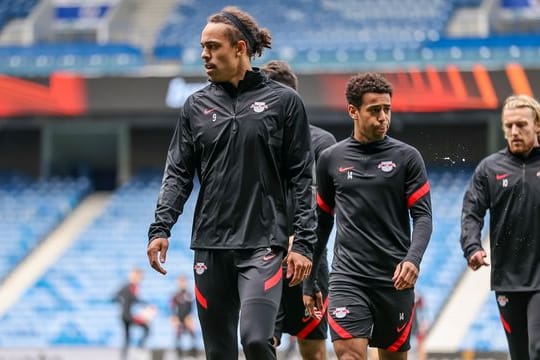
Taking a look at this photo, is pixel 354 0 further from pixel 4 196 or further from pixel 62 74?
pixel 4 196

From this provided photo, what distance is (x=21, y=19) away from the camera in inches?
1163

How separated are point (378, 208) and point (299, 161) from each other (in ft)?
2.99

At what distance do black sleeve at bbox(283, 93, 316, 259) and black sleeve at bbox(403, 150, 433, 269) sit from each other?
2.82 ft

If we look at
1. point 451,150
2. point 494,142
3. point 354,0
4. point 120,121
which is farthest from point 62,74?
point 451,150

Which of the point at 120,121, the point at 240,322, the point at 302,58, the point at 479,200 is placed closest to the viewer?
the point at 240,322

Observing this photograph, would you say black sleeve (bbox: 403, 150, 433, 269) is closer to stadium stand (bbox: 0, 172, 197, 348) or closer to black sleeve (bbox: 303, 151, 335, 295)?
black sleeve (bbox: 303, 151, 335, 295)

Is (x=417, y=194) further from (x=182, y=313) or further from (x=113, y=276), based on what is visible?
(x=113, y=276)

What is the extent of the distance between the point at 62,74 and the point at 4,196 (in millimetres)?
4163

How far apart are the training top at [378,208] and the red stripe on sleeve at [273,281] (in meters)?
0.95

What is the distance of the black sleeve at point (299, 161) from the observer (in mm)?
6684

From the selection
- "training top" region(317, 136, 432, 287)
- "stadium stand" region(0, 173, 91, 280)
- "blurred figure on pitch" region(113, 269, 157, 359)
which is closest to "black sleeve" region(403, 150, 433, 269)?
"training top" region(317, 136, 432, 287)

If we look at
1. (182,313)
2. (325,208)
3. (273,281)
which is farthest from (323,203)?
(182,313)

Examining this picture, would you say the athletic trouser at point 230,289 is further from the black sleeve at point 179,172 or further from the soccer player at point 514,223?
the soccer player at point 514,223

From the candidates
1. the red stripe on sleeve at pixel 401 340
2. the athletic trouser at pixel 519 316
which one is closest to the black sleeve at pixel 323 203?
the red stripe on sleeve at pixel 401 340
